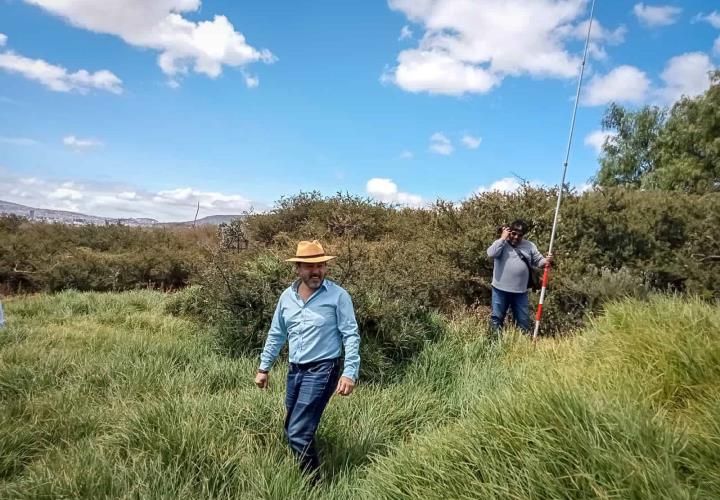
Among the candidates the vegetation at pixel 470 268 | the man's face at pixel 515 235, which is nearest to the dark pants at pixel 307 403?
the vegetation at pixel 470 268

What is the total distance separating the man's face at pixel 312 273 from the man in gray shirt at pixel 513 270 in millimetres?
3784

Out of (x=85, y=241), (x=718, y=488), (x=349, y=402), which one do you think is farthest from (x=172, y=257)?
(x=718, y=488)

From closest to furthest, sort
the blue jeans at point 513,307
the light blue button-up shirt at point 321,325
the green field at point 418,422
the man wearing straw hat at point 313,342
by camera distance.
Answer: the green field at point 418,422, the man wearing straw hat at point 313,342, the light blue button-up shirt at point 321,325, the blue jeans at point 513,307

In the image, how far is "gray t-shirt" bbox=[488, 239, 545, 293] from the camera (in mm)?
7000

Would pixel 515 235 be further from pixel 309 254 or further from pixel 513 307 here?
pixel 309 254

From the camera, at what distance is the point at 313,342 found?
3814mm

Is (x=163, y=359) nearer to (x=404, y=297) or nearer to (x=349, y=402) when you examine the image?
(x=349, y=402)

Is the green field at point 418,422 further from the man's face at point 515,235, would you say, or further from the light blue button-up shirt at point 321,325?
the man's face at point 515,235

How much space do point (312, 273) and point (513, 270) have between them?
4.02 m

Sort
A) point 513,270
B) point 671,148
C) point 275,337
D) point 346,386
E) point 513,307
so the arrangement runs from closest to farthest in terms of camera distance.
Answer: point 346,386 → point 275,337 → point 513,270 → point 513,307 → point 671,148

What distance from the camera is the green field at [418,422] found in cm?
251

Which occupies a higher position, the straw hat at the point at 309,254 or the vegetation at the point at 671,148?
the vegetation at the point at 671,148

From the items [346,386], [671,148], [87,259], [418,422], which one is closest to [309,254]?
[346,386]

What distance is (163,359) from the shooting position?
19.3ft
